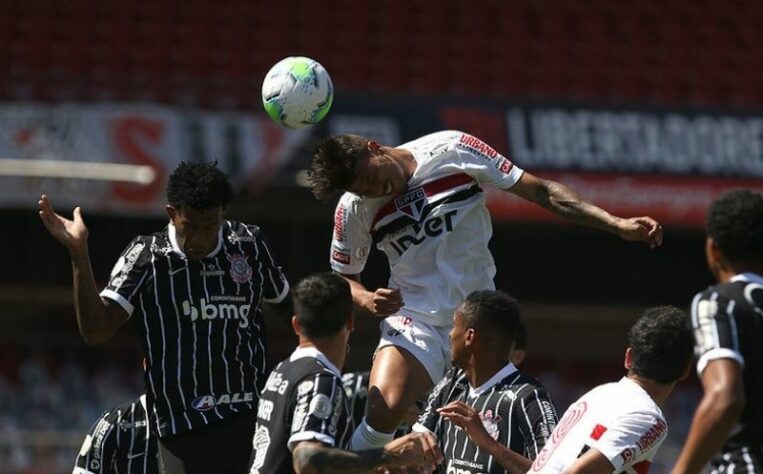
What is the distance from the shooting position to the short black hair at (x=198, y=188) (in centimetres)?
671

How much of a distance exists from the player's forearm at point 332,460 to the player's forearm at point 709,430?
142cm

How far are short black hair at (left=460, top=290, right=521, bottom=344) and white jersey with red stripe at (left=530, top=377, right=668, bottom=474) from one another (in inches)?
33.7

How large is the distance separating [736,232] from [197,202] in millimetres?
2603

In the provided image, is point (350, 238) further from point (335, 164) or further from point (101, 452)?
point (101, 452)

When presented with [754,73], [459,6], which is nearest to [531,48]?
[459,6]

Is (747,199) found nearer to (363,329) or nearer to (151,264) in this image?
(151,264)

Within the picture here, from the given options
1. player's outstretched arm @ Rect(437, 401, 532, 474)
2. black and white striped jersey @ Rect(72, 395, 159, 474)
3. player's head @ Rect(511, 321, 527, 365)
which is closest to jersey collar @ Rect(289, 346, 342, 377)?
player's outstretched arm @ Rect(437, 401, 532, 474)

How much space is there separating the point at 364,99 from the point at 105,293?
26.5ft

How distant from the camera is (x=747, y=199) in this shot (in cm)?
526

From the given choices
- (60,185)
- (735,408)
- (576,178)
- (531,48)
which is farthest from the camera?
(531,48)

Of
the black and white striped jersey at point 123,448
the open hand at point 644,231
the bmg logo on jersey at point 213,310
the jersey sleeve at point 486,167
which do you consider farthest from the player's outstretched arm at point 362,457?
the jersey sleeve at point 486,167

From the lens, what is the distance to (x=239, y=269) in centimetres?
704

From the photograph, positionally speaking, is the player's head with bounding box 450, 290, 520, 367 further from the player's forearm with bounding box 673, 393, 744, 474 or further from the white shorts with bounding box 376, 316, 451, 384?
the player's forearm with bounding box 673, 393, 744, 474

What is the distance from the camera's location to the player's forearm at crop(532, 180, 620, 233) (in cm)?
687
